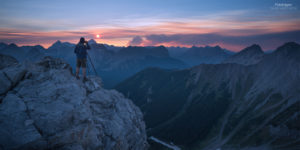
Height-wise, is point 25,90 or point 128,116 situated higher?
point 25,90

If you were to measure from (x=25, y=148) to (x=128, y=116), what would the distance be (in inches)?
638

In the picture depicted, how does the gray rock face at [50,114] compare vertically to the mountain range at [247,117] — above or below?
above

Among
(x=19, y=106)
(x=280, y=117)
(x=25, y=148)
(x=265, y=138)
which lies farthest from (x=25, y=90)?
(x=280, y=117)

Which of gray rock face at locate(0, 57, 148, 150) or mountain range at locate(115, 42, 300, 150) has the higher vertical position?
gray rock face at locate(0, 57, 148, 150)

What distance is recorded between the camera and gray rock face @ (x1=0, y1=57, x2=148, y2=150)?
1545cm

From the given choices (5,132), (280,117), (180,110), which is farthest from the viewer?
(180,110)

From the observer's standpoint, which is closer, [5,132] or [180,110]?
[5,132]

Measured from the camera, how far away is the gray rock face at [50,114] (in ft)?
50.7

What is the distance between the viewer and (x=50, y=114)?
56.6ft

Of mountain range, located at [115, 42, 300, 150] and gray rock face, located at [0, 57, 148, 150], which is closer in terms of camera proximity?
gray rock face, located at [0, 57, 148, 150]

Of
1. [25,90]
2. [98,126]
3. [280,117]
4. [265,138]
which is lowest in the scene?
[265,138]

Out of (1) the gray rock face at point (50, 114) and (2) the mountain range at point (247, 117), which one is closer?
(1) the gray rock face at point (50, 114)

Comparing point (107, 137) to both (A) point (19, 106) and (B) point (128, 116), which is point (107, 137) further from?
(A) point (19, 106)

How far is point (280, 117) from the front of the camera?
382 feet
